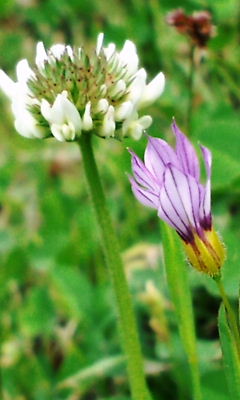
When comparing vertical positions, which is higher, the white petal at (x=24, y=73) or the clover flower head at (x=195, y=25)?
the clover flower head at (x=195, y=25)

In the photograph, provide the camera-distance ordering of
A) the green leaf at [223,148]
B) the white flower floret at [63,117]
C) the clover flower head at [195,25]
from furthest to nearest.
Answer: the clover flower head at [195,25] < the green leaf at [223,148] < the white flower floret at [63,117]

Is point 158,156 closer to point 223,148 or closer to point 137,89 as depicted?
point 137,89

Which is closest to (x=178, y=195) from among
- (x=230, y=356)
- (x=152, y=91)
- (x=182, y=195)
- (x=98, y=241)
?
(x=182, y=195)

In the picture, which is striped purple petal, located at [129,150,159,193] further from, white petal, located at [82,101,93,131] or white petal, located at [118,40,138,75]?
white petal, located at [118,40,138,75]

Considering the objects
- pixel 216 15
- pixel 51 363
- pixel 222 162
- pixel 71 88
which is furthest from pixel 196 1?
pixel 71 88

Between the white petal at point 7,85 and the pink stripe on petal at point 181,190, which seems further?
the white petal at point 7,85

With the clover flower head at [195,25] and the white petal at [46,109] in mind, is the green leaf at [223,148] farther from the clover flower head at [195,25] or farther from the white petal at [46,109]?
the white petal at [46,109]

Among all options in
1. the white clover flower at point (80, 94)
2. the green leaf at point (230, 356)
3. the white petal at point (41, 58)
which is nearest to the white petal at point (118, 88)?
the white clover flower at point (80, 94)
